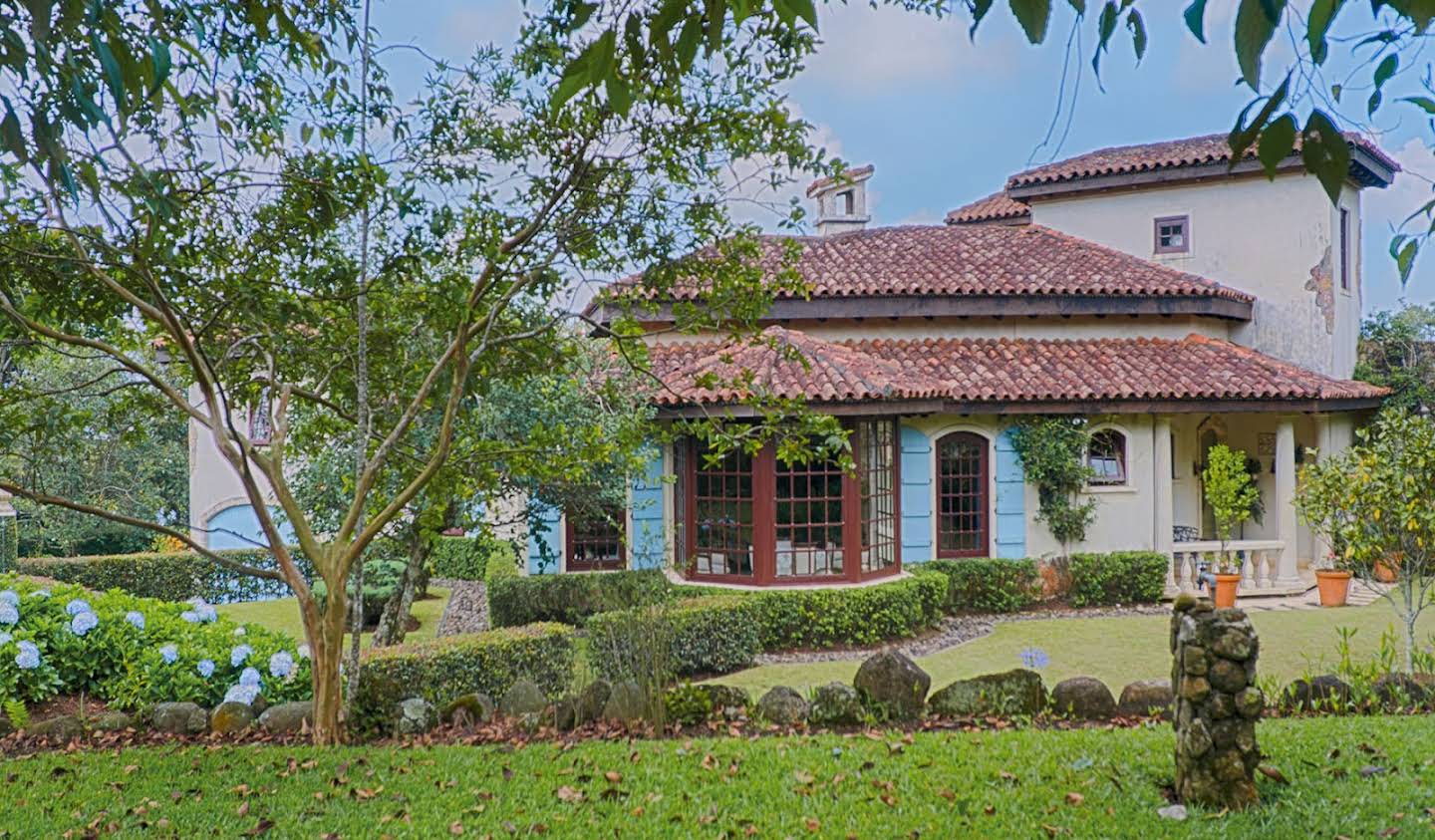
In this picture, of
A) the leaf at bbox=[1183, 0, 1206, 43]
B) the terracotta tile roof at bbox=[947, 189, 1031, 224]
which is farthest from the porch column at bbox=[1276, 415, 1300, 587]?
the leaf at bbox=[1183, 0, 1206, 43]

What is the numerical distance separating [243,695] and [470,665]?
1.84 metres

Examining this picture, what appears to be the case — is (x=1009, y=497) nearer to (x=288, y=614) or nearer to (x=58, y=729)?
(x=288, y=614)

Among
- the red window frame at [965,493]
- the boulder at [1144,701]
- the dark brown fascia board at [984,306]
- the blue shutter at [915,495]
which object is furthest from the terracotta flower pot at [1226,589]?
the boulder at [1144,701]

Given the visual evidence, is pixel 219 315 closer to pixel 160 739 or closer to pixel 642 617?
pixel 160 739

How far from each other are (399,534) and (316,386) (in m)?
3.28

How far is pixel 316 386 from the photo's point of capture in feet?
21.8

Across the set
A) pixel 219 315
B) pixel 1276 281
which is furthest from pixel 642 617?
pixel 1276 281

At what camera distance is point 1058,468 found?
13.8m

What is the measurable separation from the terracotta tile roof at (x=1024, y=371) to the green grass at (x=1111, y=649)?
3.20m

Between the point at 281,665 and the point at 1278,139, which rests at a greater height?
the point at 1278,139

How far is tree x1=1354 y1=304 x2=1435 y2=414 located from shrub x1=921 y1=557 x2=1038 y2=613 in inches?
316

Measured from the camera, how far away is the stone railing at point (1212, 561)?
1392cm

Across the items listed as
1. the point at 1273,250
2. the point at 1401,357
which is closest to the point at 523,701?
the point at 1273,250

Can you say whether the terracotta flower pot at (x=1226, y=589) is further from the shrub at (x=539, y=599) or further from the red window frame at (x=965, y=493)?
the shrub at (x=539, y=599)
